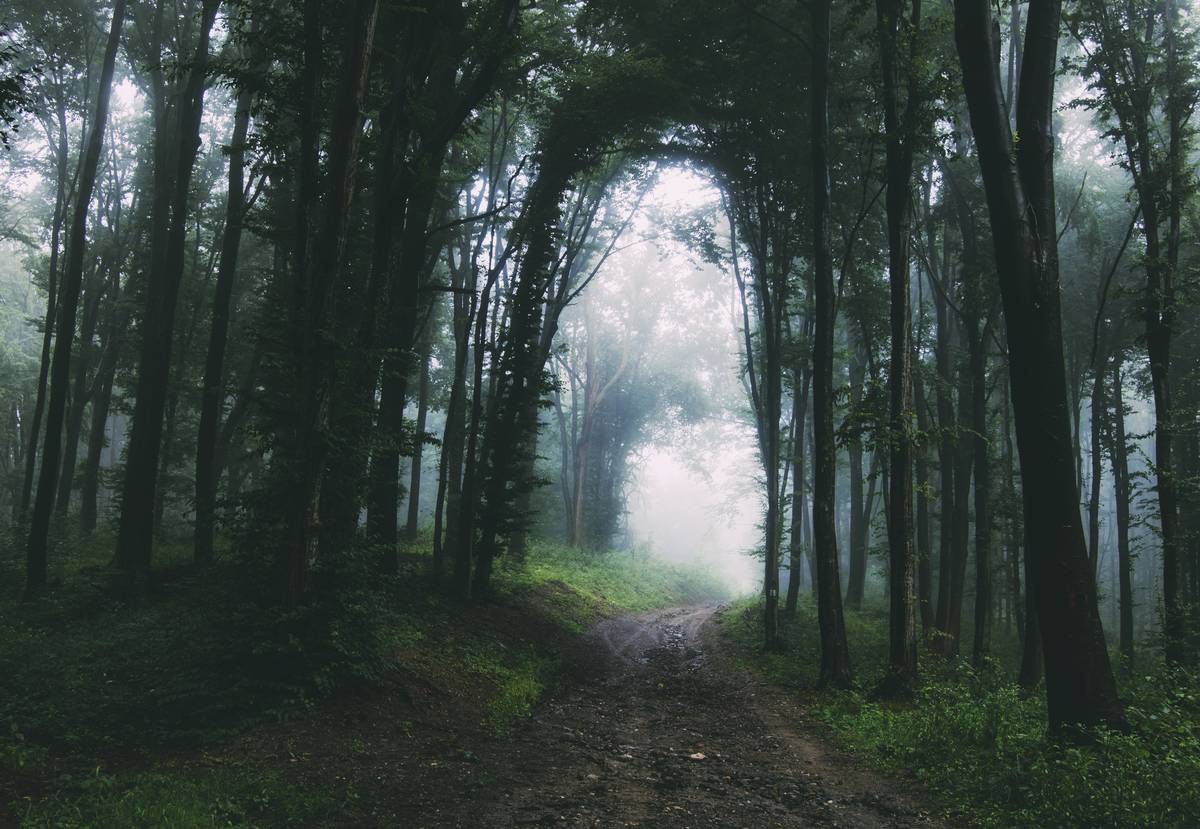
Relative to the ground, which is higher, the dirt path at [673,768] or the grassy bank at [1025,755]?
the grassy bank at [1025,755]

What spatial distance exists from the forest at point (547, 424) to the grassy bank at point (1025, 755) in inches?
1.7

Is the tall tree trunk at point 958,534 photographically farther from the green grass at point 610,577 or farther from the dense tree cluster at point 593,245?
the green grass at point 610,577

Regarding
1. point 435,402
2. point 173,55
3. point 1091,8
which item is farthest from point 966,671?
point 435,402

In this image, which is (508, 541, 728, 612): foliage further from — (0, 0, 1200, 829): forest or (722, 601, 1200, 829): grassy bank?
(722, 601, 1200, 829): grassy bank

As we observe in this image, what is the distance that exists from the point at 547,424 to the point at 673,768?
9204 millimetres

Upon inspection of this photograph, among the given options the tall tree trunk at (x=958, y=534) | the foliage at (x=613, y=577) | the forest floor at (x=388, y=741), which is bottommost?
the foliage at (x=613, y=577)

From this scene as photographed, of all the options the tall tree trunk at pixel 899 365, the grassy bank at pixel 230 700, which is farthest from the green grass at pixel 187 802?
the tall tree trunk at pixel 899 365

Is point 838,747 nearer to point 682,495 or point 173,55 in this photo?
point 173,55

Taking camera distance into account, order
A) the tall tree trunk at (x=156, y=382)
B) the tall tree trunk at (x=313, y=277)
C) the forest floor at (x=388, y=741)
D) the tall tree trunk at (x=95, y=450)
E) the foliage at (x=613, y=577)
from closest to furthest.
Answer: the forest floor at (x=388, y=741), the tall tree trunk at (x=313, y=277), the tall tree trunk at (x=156, y=382), the tall tree trunk at (x=95, y=450), the foliage at (x=613, y=577)

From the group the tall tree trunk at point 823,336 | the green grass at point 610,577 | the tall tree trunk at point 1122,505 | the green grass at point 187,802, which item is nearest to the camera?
the green grass at point 187,802

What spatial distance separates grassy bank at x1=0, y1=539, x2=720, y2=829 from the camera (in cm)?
489

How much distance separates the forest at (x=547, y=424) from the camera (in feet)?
19.8

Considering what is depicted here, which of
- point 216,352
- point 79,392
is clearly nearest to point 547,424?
point 216,352

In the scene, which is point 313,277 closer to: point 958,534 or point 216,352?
point 216,352
